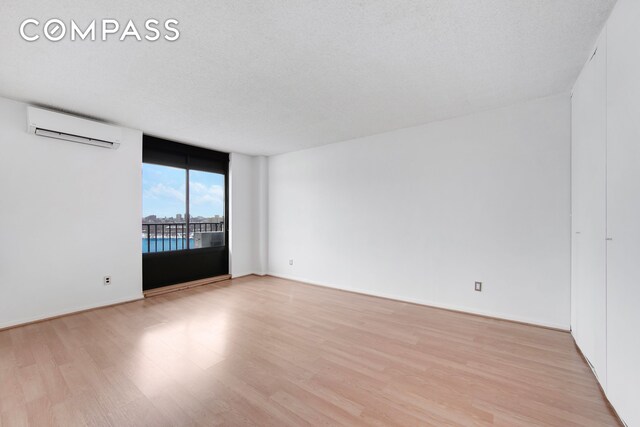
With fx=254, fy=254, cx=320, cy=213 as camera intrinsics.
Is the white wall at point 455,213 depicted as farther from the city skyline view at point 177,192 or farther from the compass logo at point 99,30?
the compass logo at point 99,30

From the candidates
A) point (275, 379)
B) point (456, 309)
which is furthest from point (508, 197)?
point (275, 379)

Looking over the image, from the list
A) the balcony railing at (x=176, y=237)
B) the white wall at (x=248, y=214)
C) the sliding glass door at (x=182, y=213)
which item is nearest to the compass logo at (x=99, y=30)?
the sliding glass door at (x=182, y=213)

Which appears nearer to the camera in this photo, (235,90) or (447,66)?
(447,66)

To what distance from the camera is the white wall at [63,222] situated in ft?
9.44

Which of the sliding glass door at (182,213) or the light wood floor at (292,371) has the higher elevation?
the sliding glass door at (182,213)

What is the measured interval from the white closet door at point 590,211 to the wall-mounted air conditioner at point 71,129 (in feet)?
16.8

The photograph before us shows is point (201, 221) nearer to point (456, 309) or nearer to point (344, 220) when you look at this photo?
point (344, 220)

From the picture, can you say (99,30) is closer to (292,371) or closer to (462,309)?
(292,371)

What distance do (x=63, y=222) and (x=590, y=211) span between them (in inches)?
219

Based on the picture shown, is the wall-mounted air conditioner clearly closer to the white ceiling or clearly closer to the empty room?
the empty room

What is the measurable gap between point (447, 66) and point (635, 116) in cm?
127

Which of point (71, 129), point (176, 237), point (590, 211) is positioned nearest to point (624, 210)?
point (590, 211)

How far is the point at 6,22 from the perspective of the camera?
5.47 feet

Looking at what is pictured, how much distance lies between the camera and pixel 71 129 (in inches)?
123
